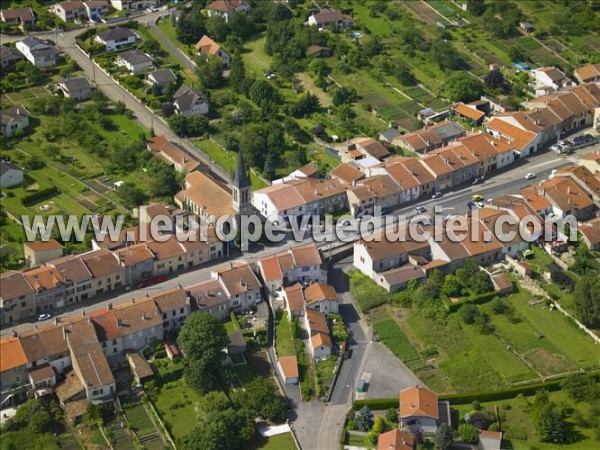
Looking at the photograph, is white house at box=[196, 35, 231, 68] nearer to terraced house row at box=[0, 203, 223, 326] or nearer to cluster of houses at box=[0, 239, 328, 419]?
terraced house row at box=[0, 203, 223, 326]

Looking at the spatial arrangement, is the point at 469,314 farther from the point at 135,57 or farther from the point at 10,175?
the point at 135,57

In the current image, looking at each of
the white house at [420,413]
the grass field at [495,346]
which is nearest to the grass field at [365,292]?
the grass field at [495,346]

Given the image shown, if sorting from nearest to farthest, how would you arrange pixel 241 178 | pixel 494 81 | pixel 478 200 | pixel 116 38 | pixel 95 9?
1. pixel 241 178
2. pixel 478 200
3. pixel 494 81
4. pixel 116 38
5. pixel 95 9

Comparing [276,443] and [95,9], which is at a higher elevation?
[276,443]

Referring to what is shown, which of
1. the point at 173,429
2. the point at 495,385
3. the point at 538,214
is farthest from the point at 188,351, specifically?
the point at 538,214

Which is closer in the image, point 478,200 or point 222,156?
point 478,200

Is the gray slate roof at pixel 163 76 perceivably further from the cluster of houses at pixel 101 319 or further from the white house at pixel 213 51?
the cluster of houses at pixel 101 319

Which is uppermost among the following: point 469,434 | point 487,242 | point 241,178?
point 241,178

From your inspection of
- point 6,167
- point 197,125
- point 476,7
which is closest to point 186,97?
point 197,125
